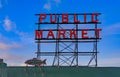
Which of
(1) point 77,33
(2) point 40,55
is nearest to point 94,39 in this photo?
(1) point 77,33

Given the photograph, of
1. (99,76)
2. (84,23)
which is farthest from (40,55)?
(99,76)

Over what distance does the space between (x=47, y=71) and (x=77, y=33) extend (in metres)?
12.3

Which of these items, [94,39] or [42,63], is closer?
[42,63]

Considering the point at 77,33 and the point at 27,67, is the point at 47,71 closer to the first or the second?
the point at 27,67

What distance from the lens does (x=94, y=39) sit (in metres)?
66.2

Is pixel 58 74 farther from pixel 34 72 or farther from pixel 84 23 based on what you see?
pixel 84 23

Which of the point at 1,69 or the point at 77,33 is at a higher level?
the point at 77,33

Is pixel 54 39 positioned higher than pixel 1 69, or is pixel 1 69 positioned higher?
pixel 54 39

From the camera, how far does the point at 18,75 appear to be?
5638 centimetres

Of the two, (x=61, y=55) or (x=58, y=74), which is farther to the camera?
(x=61, y=55)

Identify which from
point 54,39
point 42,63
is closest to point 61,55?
point 54,39

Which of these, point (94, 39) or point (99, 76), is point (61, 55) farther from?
point (99, 76)

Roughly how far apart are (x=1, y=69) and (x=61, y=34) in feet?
47.1

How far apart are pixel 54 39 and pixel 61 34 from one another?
140 centimetres
